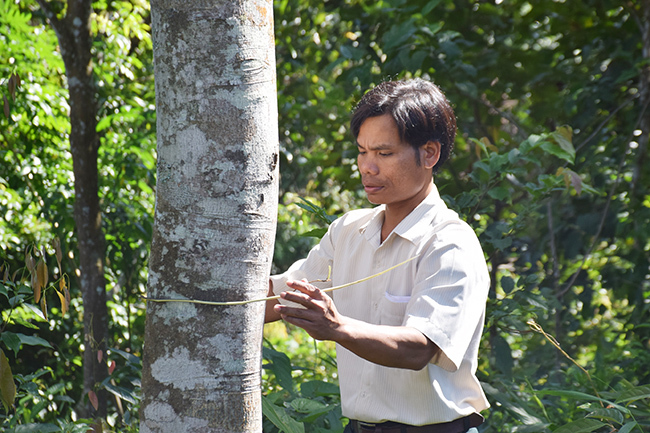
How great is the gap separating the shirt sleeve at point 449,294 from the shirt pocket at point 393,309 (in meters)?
0.09

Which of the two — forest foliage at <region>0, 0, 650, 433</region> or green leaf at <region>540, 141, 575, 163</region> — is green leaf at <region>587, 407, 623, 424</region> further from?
green leaf at <region>540, 141, 575, 163</region>

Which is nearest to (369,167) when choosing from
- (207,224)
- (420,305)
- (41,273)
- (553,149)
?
(420,305)

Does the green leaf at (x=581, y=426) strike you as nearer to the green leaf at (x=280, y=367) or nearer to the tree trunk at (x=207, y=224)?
the green leaf at (x=280, y=367)

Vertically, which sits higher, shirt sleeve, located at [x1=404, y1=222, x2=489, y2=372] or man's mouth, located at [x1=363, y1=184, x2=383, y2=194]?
man's mouth, located at [x1=363, y1=184, x2=383, y2=194]

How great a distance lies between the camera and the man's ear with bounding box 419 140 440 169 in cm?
175

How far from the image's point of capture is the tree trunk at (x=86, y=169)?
2.70 metres

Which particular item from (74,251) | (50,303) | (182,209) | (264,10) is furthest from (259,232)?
(74,251)

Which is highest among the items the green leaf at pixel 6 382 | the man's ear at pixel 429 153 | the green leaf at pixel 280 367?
the man's ear at pixel 429 153

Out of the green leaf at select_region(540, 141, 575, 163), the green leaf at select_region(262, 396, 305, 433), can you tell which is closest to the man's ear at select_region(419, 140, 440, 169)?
the green leaf at select_region(262, 396, 305, 433)

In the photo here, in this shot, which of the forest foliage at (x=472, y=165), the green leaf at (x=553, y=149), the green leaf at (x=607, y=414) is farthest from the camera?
the forest foliage at (x=472, y=165)

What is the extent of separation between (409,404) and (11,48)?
264cm

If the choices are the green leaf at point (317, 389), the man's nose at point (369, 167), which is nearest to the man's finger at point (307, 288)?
the man's nose at point (369, 167)

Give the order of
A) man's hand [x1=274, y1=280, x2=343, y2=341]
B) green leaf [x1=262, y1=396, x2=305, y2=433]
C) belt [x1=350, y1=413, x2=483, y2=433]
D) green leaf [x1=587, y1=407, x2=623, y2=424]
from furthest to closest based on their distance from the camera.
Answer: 1. green leaf [x1=587, y1=407, x2=623, y2=424]
2. green leaf [x1=262, y1=396, x2=305, y2=433]
3. belt [x1=350, y1=413, x2=483, y2=433]
4. man's hand [x1=274, y1=280, x2=343, y2=341]

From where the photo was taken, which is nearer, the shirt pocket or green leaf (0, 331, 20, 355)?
the shirt pocket
